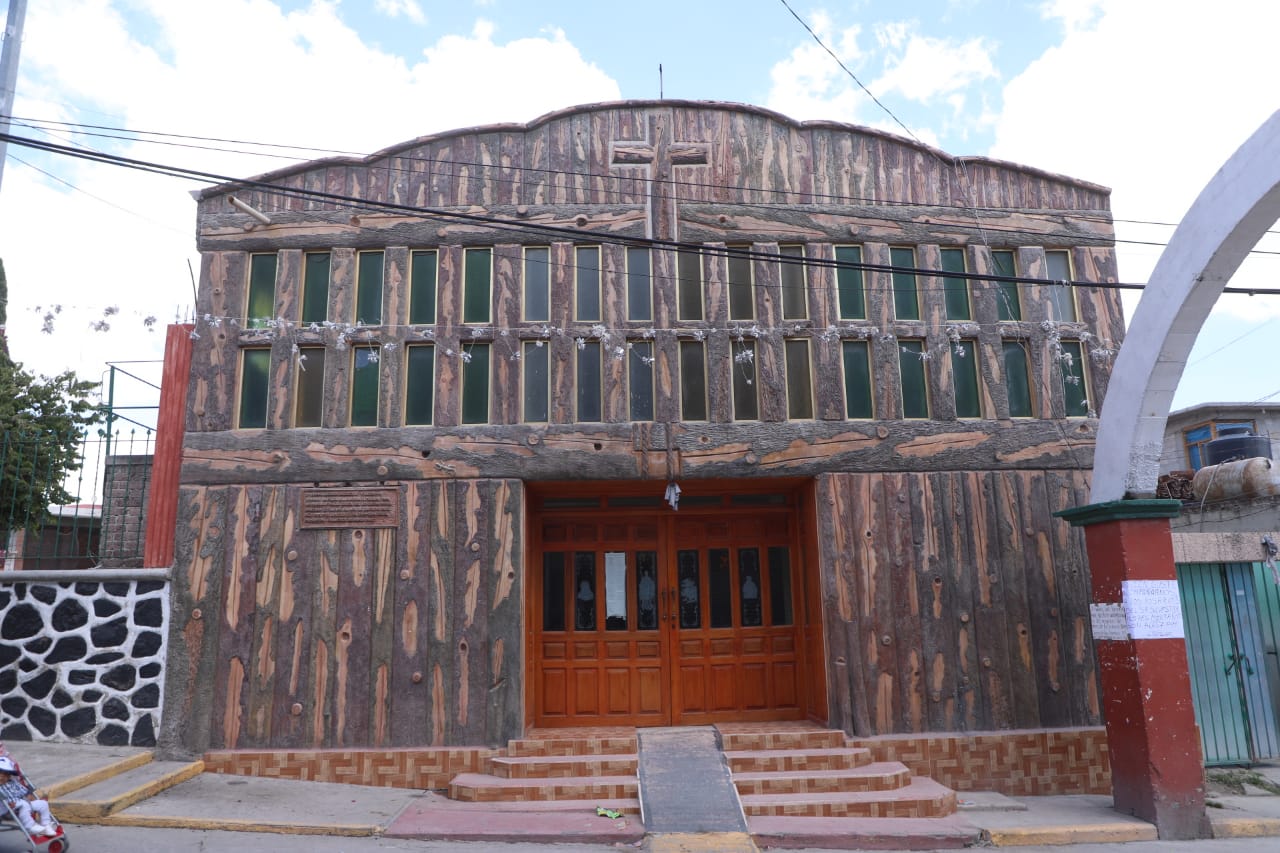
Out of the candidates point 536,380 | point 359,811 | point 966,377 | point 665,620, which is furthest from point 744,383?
point 359,811

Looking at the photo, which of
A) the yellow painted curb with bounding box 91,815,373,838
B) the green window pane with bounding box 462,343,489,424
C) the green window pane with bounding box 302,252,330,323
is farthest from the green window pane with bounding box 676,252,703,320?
the yellow painted curb with bounding box 91,815,373,838

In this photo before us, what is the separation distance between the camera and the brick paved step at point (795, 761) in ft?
25.9

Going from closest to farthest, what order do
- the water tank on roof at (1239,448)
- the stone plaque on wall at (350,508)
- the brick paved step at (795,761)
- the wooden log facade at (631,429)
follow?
1. the brick paved step at (795,761)
2. the wooden log facade at (631,429)
3. the stone plaque on wall at (350,508)
4. the water tank on roof at (1239,448)

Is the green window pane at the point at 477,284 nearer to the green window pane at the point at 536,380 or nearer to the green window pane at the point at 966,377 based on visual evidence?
the green window pane at the point at 536,380

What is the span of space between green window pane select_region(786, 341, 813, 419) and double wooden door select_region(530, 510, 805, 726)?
1313 millimetres

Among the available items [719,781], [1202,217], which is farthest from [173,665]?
[1202,217]

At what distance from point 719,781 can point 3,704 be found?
6802 millimetres

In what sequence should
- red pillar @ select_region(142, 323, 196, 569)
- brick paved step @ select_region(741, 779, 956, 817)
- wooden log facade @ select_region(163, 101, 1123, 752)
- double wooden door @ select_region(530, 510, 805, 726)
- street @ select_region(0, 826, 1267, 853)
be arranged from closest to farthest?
street @ select_region(0, 826, 1267, 853) < brick paved step @ select_region(741, 779, 956, 817) < wooden log facade @ select_region(163, 101, 1123, 752) < red pillar @ select_region(142, 323, 196, 569) < double wooden door @ select_region(530, 510, 805, 726)

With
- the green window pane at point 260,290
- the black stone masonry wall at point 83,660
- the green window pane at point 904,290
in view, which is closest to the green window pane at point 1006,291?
the green window pane at point 904,290

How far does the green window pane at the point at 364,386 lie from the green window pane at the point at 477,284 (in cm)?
106

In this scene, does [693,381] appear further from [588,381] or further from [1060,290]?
[1060,290]

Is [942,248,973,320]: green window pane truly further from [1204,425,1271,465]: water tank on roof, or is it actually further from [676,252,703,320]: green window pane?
[1204,425,1271,465]: water tank on roof

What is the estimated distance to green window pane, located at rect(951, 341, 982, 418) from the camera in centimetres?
909

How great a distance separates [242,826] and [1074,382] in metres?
8.97
